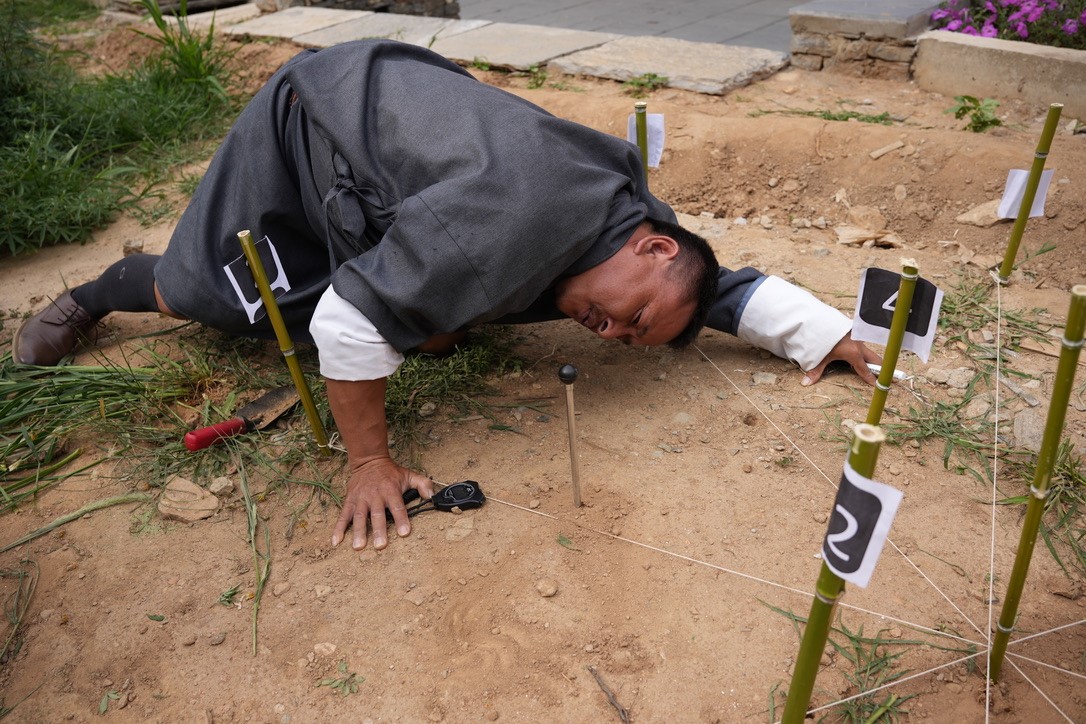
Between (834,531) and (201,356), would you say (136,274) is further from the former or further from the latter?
(834,531)

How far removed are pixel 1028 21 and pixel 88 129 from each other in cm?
465

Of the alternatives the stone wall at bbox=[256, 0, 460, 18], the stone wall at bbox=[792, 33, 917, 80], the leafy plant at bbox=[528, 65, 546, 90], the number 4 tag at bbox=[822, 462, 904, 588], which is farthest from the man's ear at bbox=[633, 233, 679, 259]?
the stone wall at bbox=[256, 0, 460, 18]

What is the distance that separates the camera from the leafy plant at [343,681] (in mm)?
1763

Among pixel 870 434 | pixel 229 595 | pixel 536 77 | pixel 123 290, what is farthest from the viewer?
pixel 536 77

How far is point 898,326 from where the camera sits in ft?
5.44

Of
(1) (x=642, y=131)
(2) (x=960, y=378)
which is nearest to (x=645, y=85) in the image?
(1) (x=642, y=131)

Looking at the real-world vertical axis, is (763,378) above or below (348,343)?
below

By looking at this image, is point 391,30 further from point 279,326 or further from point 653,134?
point 279,326

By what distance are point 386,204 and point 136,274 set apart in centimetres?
123

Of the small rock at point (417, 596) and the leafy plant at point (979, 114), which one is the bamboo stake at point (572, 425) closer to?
the small rock at point (417, 596)

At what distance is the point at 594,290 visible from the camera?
2055mm

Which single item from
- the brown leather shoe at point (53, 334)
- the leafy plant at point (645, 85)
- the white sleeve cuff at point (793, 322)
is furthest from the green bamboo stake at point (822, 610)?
the leafy plant at point (645, 85)

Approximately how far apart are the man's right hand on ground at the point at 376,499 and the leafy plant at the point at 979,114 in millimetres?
2769

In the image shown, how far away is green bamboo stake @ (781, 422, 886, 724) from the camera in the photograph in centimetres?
111
